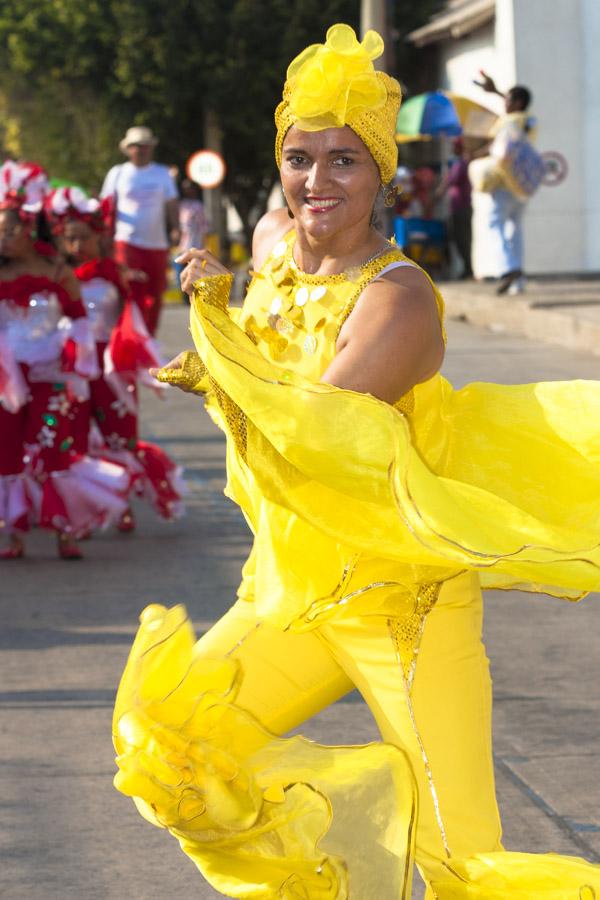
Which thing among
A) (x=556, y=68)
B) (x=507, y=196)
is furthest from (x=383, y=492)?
(x=556, y=68)

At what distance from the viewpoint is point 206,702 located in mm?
3336

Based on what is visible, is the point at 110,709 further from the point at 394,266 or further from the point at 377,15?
→ the point at 377,15

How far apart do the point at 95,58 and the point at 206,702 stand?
33797 mm

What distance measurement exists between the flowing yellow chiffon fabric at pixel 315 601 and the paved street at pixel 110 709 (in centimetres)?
118

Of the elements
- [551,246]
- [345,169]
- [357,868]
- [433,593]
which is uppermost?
[345,169]

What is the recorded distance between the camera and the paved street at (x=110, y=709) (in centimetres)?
463

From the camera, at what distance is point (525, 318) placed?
18.4m

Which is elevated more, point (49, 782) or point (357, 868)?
point (357, 868)

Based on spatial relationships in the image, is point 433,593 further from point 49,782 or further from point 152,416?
point 152,416

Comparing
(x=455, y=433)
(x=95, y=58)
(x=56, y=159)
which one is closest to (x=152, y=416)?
(x=455, y=433)

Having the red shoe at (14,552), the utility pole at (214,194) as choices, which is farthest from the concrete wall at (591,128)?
the red shoe at (14,552)

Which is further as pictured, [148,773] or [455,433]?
[455,433]

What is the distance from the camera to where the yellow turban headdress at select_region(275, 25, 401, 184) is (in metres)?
3.43

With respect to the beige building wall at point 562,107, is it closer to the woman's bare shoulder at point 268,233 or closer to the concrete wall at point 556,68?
the concrete wall at point 556,68
